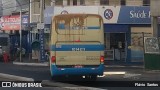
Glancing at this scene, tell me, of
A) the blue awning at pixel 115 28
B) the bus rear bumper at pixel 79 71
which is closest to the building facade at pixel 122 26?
the blue awning at pixel 115 28

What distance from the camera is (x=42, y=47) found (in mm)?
40594

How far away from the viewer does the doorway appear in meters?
40.3

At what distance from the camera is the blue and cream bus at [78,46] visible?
67.5 ft

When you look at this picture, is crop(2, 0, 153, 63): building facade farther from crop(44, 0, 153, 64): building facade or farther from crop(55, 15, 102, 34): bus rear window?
crop(55, 15, 102, 34): bus rear window

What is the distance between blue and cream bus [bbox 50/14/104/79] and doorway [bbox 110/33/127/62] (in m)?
19.7

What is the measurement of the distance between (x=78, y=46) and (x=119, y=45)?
20.0 meters

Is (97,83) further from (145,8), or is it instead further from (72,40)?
(145,8)

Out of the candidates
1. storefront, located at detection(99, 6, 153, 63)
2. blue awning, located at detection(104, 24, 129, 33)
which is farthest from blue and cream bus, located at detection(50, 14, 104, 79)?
blue awning, located at detection(104, 24, 129, 33)

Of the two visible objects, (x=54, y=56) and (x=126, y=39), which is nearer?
(x=54, y=56)

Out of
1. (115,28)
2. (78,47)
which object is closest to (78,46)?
(78,47)

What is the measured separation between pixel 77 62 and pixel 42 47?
66.5ft

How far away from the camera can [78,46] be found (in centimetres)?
2062

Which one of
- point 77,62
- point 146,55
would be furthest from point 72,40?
point 146,55

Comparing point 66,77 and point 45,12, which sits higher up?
point 45,12
